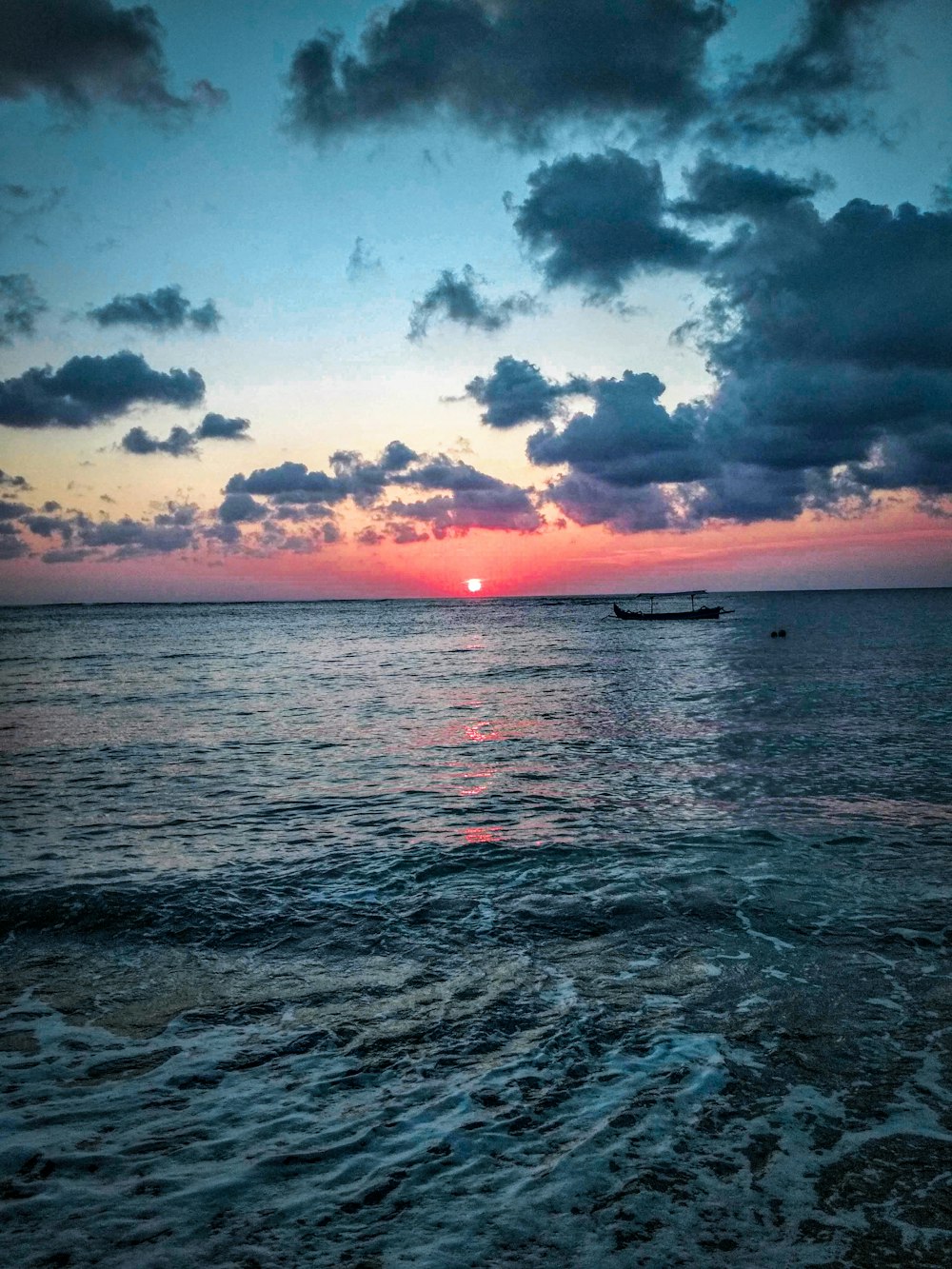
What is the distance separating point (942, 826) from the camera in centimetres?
1519

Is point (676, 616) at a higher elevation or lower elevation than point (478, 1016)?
higher

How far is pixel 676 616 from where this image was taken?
459ft

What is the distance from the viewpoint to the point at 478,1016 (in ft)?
26.1

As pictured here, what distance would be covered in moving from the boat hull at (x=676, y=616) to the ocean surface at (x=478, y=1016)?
12075 centimetres

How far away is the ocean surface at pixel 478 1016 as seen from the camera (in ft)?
17.1

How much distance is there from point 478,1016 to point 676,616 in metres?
137

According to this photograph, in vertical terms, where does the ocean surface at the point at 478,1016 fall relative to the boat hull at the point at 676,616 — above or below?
below

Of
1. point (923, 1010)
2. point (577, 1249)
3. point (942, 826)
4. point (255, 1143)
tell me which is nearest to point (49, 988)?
point (255, 1143)

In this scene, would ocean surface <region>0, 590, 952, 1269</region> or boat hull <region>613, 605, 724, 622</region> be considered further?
boat hull <region>613, 605, 724, 622</region>

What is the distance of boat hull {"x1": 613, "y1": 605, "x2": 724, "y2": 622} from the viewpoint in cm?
13938

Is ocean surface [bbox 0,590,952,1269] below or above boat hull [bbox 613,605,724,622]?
below

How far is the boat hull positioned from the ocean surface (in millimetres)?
120748

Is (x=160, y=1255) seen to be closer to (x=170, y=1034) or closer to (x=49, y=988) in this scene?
(x=170, y=1034)

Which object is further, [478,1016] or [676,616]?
[676,616]
